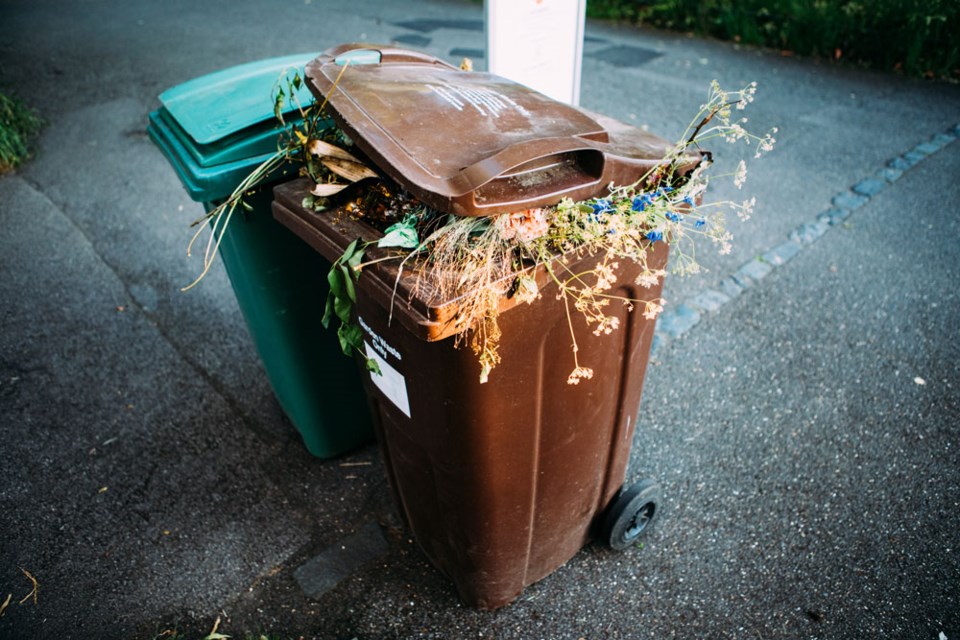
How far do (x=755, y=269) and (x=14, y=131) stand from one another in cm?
625

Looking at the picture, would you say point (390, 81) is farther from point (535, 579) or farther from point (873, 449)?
point (873, 449)

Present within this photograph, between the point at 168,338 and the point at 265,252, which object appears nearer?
the point at 265,252

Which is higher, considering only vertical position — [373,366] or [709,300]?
[373,366]

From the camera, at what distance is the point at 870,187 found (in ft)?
15.5

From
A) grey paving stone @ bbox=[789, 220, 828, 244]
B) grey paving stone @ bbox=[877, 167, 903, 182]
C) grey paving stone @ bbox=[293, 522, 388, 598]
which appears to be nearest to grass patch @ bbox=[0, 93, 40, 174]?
grey paving stone @ bbox=[293, 522, 388, 598]

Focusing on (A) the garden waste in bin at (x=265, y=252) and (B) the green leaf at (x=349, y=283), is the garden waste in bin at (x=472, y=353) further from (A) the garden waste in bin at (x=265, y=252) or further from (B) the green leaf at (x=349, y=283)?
(A) the garden waste in bin at (x=265, y=252)

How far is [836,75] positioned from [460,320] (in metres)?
6.99

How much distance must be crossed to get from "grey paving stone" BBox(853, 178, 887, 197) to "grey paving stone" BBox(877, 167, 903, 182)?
6 centimetres

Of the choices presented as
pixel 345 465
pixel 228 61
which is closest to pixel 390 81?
pixel 345 465

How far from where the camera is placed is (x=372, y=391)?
2.06m

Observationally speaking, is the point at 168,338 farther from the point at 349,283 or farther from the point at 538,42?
the point at 538,42

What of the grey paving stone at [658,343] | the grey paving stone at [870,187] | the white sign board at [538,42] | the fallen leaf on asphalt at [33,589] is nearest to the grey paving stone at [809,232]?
the grey paving stone at [870,187]

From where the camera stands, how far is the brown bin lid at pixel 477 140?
1452 millimetres

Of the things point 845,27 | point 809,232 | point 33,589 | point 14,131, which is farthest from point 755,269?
point 14,131
